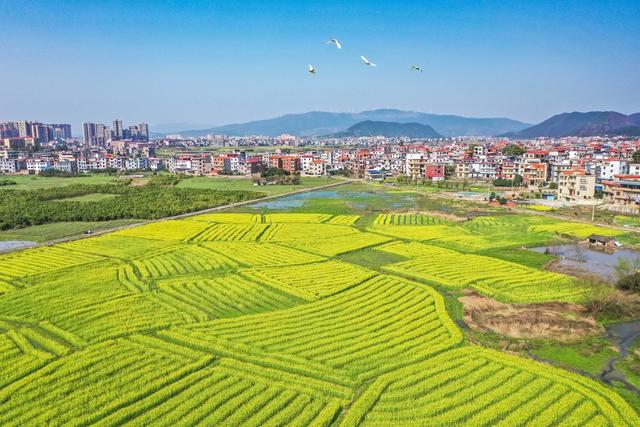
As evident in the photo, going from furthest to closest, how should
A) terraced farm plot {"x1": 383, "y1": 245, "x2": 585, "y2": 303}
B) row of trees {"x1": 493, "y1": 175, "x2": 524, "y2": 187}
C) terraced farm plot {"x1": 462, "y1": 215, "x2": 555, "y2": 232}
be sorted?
row of trees {"x1": 493, "y1": 175, "x2": 524, "y2": 187} → terraced farm plot {"x1": 462, "y1": 215, "x2": 555, "y2": 232} → terraced farm plot {"x1": 383, "y1": 245, "x2": 585, "y2": 303}

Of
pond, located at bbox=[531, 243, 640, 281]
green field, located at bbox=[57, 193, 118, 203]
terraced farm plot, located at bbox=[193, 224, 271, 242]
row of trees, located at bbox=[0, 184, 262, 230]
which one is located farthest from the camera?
green field, located at bbox=[57, 193, 118, 203]

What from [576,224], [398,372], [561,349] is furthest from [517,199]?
[398,372]

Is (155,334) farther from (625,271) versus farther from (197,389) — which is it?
(625,271)

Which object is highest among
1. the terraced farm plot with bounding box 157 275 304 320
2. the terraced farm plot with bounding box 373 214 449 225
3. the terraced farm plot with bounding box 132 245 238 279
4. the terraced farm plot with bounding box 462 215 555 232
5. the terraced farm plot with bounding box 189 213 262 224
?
the terraced farm plot with bounding box 462 215 555 232

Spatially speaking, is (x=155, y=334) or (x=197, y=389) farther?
(x=155, y=334)

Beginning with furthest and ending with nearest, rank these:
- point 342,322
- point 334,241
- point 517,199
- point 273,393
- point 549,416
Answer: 1. point 517,199
2. point 334,241
3. point 342,322
4. point 273,393
5. point 549,416

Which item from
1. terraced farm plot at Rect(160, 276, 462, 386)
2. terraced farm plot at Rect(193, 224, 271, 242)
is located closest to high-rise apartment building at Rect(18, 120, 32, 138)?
terraced farm plot at Rect(193, 224, 271, 242)

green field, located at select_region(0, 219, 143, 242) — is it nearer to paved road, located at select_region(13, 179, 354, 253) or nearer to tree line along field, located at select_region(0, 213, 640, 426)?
paved road, located at select_region(13, 179, 354, 253)
